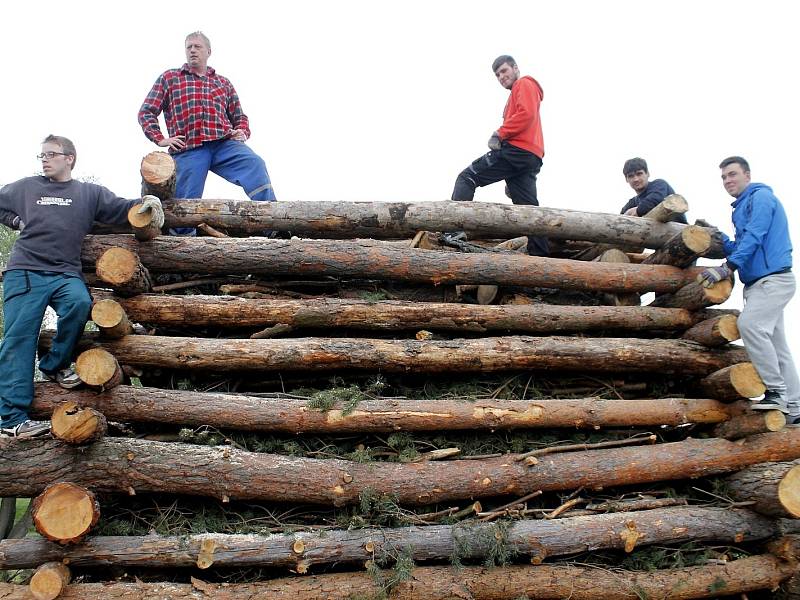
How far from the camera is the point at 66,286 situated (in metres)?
4.88

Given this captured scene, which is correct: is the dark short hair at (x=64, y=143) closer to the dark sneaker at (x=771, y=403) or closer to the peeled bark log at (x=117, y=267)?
the peeled bark log at (x=117, y=267)

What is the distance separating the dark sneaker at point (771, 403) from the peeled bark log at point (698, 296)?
3.58ft

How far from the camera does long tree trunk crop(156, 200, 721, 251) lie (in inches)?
237

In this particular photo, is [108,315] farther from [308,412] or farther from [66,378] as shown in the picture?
[308,412]

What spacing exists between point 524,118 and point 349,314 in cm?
352

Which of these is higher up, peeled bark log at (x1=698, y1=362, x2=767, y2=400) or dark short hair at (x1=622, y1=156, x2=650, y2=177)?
dark short hair at (x1=622, y1=156, x2=650, y2=177)

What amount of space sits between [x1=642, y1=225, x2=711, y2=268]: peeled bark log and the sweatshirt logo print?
6355mm

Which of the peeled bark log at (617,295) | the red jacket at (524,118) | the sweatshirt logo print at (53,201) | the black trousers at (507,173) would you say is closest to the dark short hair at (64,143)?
the sweatshirt logo print at (53,201)

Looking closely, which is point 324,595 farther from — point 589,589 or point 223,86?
point 223,86

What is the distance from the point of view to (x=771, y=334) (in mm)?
5699

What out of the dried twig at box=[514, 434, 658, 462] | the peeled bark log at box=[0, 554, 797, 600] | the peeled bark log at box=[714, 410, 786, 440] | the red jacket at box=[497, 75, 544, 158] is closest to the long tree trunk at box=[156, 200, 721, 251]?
the red jacket at box=[497, 75, 544, 158]

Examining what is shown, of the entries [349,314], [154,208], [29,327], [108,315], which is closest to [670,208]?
[349,314]

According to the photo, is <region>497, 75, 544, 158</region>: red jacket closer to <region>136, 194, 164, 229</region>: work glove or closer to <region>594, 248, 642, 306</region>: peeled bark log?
<region>594, 248, 642, 306</region>: peeled bark log

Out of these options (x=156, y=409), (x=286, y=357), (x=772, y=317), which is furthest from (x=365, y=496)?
(x=772, y=317)
